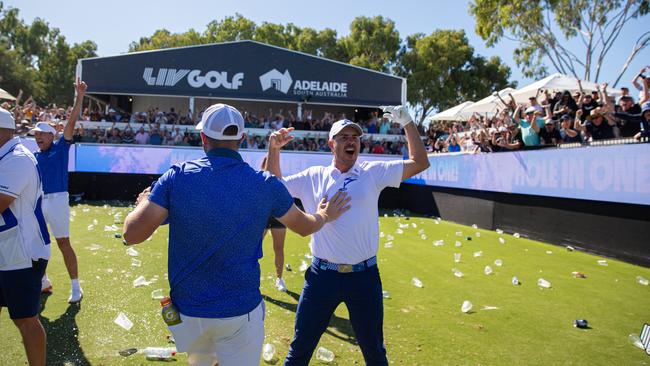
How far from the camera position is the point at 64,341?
4.86 m

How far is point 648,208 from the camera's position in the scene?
31.5ft

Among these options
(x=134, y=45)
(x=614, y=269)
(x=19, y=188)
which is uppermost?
(x=134, y=45)

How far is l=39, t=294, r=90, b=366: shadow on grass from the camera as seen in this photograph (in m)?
4.43

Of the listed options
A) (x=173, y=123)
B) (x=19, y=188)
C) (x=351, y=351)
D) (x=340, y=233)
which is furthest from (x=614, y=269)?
(x=173, y=123)

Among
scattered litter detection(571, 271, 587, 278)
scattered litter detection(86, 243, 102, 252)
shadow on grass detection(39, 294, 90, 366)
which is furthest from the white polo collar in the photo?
scattered litter detection(86, 243, 102, 252)

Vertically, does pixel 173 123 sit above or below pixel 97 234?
above

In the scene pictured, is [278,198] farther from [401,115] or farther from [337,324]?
[337,324]

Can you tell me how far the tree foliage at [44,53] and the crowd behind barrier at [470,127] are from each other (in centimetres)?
4010

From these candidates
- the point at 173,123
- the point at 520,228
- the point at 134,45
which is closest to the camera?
the point at 520,228

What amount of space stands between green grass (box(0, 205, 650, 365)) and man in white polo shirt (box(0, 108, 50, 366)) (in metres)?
0.98

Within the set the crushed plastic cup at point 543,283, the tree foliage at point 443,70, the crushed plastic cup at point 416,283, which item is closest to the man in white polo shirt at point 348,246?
the crushed plastic cup at point 416,283

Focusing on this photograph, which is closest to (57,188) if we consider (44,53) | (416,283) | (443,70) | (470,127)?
(416,283)

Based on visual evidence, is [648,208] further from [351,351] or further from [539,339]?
[351,351]

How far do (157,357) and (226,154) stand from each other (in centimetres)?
286
